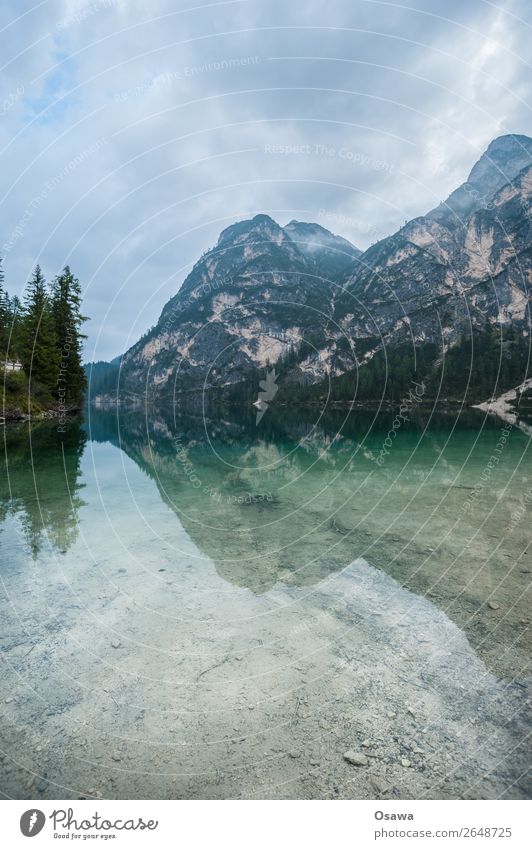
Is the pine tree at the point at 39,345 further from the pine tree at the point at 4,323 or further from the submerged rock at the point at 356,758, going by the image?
the submerged rock at the point at 356,758

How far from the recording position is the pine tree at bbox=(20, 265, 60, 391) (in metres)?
60.6

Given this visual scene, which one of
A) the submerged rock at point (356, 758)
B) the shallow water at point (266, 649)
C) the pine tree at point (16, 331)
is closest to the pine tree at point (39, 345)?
the pine tree at point (16, 331)

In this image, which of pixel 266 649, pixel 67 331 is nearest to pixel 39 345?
pixel 67 331

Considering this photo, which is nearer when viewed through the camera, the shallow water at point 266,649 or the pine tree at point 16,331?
the shallow water at point 266,649

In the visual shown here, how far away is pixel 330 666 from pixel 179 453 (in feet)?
99.5

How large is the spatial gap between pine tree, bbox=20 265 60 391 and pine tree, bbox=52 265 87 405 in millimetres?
1374

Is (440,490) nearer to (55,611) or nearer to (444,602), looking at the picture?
(444,602)

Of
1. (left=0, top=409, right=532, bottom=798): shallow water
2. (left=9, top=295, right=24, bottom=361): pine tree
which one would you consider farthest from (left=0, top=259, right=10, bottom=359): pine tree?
(left=0, top=409, right=532, bottom=798): shallow water

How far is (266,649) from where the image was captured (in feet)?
23.2

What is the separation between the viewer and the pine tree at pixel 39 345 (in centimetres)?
6059

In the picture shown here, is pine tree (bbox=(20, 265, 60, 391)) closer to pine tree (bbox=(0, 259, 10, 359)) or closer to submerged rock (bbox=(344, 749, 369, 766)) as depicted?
pine tree (bbox=(0, 259, 10, 359))

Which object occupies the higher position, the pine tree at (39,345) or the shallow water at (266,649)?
the pine tree at (39,345)

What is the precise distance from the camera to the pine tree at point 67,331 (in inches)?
2596

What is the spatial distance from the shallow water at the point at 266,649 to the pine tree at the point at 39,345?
52619 mm
